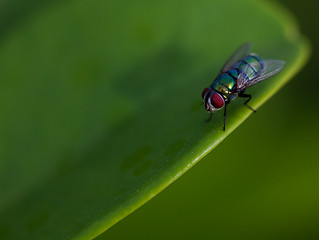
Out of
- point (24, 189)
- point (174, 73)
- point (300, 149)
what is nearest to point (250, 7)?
point (174, 73)

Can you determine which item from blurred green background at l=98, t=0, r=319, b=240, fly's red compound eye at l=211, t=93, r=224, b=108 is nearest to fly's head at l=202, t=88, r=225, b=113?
fly's red compound eye at l=211, t=93, r=224, b=108

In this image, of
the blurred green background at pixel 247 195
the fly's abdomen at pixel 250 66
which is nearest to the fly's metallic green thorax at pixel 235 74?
the fly's abdomen at pixel 250 66

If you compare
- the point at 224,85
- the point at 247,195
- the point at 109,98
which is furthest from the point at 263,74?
the point at 109,98

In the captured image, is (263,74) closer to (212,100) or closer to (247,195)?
(212,100)

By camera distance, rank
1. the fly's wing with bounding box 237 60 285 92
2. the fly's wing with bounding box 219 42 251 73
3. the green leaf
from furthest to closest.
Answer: the fly's wing with bounding box 219 42 251 73
the fly's wing with bounding box 237 60 285 92
the green leaf

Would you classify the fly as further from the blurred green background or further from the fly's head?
the blurred green background

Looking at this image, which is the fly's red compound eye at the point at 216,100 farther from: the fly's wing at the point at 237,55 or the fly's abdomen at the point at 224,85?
the fly's wing at the point at 237,55

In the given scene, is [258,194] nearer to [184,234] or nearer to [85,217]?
[184,234]

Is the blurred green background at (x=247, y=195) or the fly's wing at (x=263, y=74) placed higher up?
the fly's wing at (x=263, y=74)
